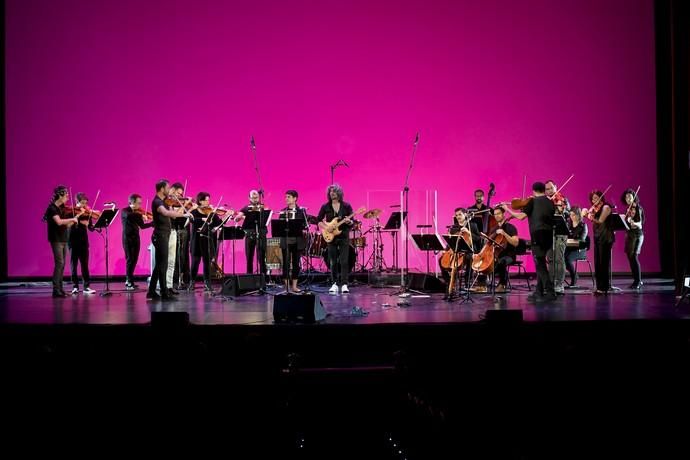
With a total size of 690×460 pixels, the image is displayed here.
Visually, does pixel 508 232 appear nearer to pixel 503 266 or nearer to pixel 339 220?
pixel 503 266

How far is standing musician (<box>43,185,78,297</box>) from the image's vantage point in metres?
9.03

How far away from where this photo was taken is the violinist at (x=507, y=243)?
912 centimetres

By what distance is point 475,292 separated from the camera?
927cm

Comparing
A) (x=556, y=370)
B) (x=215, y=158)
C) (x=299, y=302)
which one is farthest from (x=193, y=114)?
(x=556, y=370)

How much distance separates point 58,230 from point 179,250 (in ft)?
6.68

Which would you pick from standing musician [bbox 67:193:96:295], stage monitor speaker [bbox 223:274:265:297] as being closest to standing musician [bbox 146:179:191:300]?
stage monitor speaker [bbox 223:274:265:297]

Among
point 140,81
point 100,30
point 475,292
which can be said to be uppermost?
point 100,30

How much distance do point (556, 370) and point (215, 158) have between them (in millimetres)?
10543

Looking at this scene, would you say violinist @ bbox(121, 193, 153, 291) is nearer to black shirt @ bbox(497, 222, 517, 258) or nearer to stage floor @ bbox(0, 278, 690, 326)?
stage floor @ bbox(0, 278, 690, 326)

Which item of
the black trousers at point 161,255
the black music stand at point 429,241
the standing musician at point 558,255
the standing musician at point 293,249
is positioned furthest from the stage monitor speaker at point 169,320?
the standing musician at point 558,255

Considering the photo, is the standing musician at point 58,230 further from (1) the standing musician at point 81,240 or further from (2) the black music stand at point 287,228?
(2) the black music stand at point 287,228

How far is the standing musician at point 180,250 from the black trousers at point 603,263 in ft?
22.3

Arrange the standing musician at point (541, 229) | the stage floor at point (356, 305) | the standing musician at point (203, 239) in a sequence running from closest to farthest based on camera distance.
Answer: the stage floor at point (356, 305), the standing musician at point (541, 229), the standing musician at point (203, 239)

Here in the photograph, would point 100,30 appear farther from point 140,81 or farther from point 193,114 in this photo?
point 193,114
